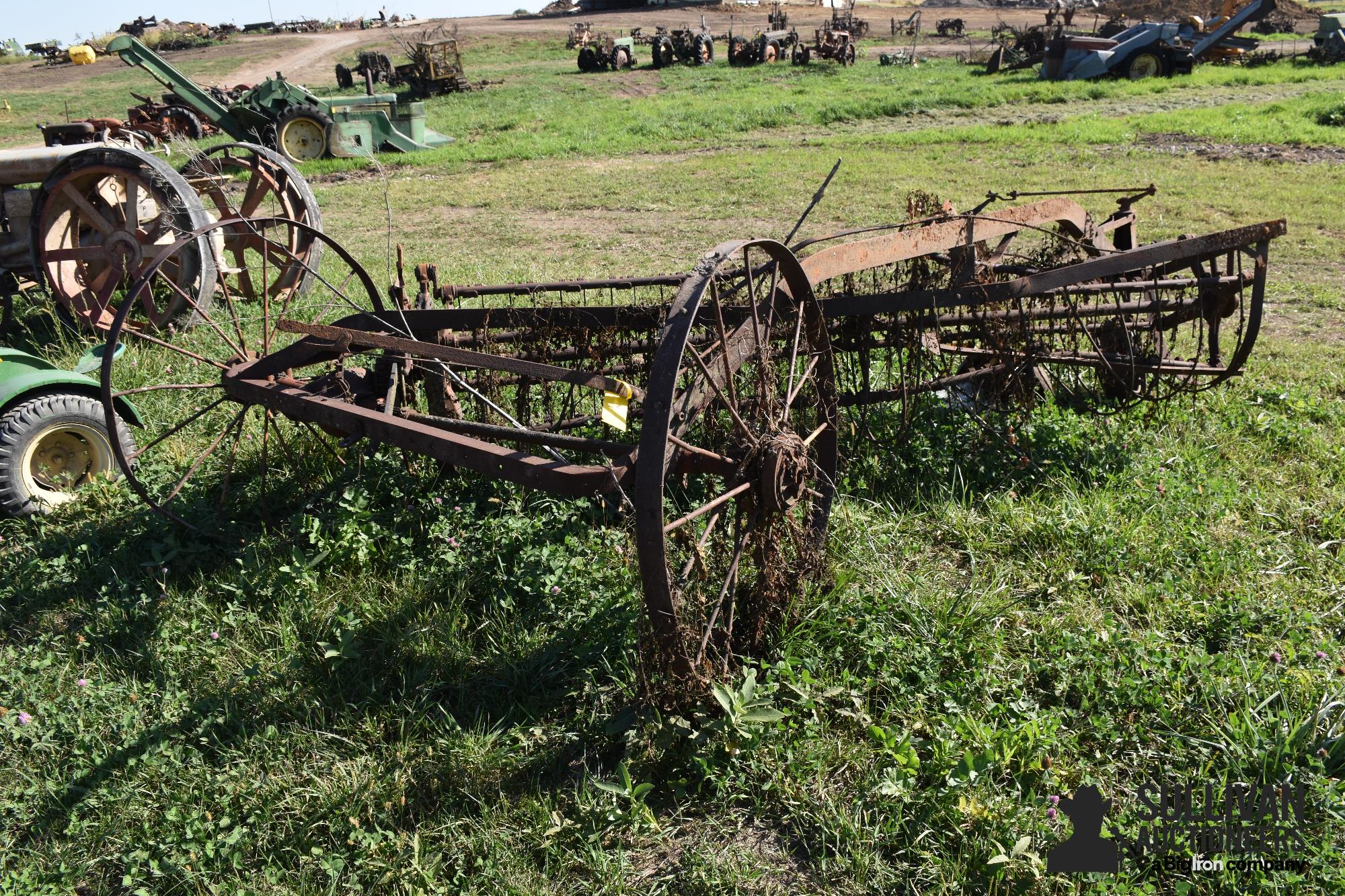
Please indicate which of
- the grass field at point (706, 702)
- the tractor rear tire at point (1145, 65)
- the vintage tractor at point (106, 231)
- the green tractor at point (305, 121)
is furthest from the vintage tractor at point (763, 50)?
the grass field at point (706, 702)

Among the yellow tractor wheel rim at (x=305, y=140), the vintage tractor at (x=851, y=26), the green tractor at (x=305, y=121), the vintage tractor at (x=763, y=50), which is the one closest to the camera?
the green tractor at (x=305, y=121)

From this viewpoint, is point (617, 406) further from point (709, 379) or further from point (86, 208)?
point (86, 208)

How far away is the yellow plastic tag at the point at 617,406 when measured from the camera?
284 centimetres

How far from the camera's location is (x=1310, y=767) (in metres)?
2.74

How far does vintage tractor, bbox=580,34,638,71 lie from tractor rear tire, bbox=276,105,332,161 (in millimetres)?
14433

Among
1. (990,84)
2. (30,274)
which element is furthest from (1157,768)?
(990,84)

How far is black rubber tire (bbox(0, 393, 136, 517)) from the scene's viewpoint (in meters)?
4.32

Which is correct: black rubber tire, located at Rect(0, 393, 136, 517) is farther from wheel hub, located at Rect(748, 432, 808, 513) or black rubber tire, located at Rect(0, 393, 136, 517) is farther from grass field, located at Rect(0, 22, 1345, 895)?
wheel hub, located at Rect(748, 432, 808, 513)

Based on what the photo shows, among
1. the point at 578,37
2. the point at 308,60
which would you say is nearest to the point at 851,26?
the point at 578,37

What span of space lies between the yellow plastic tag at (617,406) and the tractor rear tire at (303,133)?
15.0 m

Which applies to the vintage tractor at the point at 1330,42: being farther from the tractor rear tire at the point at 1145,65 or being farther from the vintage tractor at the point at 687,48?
the vintage tractor at the point at 687,48

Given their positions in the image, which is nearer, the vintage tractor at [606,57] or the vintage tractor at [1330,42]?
the vintage tractor at [1330,42]

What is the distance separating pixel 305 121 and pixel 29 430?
1334cm

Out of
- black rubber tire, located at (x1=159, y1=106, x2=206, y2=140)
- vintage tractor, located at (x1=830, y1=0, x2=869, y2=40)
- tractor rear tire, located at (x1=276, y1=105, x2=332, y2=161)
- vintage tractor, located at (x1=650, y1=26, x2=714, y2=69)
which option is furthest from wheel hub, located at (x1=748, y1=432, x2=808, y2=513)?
vintage tractor, located at (x1=830, y1=0, x2=869, y2=40)
